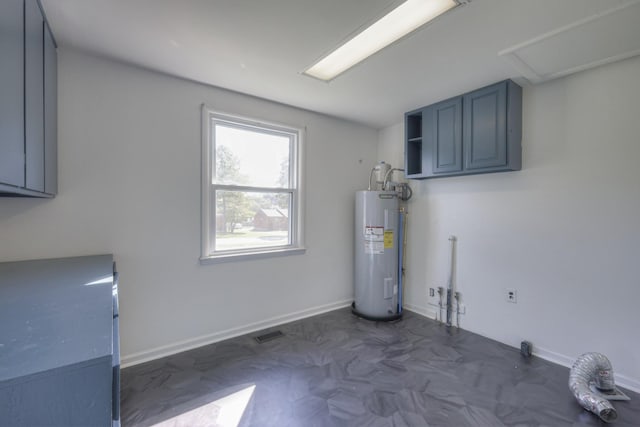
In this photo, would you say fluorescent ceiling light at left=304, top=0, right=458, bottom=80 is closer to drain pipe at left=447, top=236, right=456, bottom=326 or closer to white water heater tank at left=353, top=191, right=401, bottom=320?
white water heater tank at left=353, top=191, right=401, bottom=320

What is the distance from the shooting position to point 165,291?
2.52 m

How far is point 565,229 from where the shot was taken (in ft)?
8.03

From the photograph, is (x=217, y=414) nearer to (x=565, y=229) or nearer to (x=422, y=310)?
(x=422, y=310)

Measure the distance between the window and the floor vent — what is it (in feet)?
2.72

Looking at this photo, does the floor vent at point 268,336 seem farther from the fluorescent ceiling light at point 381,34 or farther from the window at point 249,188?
the fluorescent ceiling light at point 381,34

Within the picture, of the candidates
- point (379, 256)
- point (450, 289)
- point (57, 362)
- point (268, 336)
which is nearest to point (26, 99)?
point (57, 362)

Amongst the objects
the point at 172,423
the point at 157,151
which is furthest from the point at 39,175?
the point at 172,423

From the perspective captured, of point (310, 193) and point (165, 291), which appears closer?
point (165, 291)

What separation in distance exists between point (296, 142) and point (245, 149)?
0.64 metres

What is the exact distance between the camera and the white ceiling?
5.38 feet

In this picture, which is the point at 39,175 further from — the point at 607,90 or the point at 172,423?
the point at 607,90

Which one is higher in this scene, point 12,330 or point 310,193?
point 310,193

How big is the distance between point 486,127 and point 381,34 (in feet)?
4.74

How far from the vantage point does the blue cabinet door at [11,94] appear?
3.57ft
